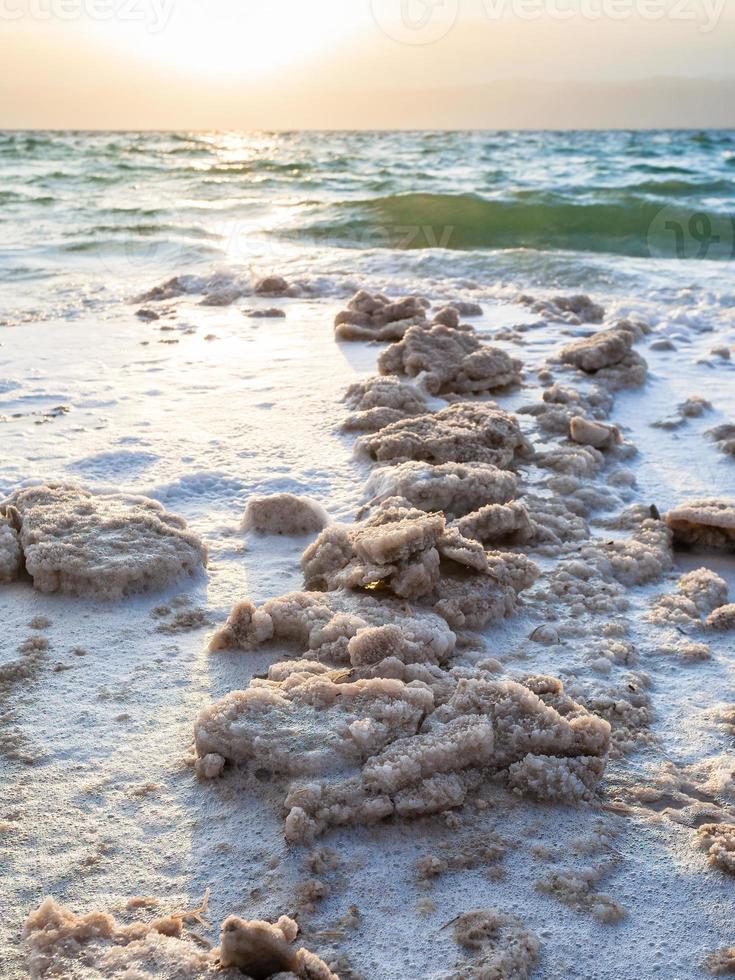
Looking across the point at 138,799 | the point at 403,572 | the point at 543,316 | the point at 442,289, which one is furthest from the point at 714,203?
the point at 138,799

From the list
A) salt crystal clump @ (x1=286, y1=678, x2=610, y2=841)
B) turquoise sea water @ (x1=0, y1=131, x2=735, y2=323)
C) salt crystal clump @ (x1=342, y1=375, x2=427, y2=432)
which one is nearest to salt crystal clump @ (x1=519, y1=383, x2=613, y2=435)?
salt crystal clump @ (x1=342, y1=375, x2=427, y2=432)

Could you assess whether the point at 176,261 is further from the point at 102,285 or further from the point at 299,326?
the point at 299,326

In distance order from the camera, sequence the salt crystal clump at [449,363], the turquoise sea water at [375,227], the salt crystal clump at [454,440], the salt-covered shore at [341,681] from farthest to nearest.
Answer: the turquoise sea water at [375,227], the salt crystal clump at [449,363], the salt crystal clump at [454,440], the salt-covered shore at [341,681]

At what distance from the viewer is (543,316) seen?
5.76m

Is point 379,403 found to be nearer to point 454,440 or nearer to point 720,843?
point 454,440

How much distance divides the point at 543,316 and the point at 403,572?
12.6 feet

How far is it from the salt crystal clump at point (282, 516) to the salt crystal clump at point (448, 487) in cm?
23

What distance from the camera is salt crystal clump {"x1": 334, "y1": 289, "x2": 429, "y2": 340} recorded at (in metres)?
5.11

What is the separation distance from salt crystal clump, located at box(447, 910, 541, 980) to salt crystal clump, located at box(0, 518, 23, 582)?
60.4 inches

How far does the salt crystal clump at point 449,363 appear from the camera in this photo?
4109mm

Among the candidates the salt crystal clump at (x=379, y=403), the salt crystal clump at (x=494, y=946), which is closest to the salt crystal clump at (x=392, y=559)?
the salt crystal clump at (x=494, y=946)

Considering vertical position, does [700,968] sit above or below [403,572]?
below

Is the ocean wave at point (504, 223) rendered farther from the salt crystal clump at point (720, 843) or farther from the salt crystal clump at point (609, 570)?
the salt crystal clump at point (720, 843)

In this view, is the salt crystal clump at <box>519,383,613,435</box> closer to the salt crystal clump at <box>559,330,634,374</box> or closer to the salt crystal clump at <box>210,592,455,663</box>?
the salt crystal clump at <box>559,330,634,374</box>
